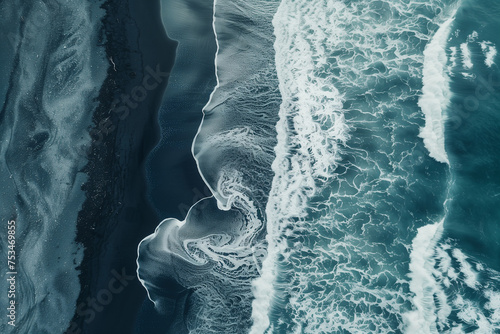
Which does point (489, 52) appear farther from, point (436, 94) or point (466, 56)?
point (436, 94)

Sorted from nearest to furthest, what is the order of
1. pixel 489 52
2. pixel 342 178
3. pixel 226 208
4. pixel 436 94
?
pixel 226 208, pixel 342 178, pixel 436 94, pixel 489 52

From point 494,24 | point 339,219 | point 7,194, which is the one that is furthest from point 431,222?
point 7,194

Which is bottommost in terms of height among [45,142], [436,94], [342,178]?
[342,178]

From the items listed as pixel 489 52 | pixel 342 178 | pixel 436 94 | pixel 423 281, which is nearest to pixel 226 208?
pixel 342 178

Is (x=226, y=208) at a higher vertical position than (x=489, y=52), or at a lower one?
lower

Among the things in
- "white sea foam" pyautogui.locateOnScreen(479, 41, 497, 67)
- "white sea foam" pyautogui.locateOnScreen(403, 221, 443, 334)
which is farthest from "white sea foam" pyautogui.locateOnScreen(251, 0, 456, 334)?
"white sea foam" pyautogui.locateOnScreen(479, 41, 497, 67)

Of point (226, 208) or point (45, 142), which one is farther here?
point (45, 142)
